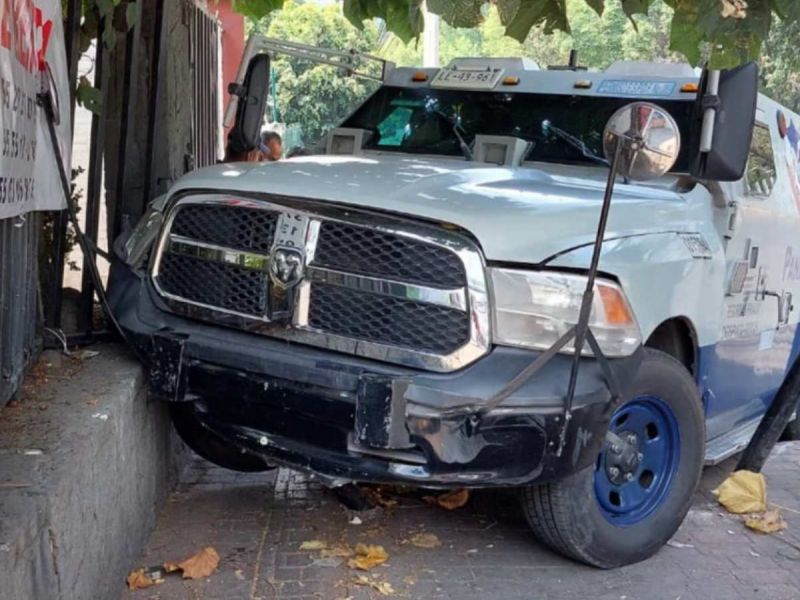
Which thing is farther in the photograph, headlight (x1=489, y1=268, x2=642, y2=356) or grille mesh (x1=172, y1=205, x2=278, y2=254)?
grille mesh (x1=172, y1=205, x2=278, y2=254)

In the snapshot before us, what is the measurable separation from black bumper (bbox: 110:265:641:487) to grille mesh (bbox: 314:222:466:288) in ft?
1.08

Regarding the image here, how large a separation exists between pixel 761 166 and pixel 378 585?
10.0ft

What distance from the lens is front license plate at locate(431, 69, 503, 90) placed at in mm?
5316

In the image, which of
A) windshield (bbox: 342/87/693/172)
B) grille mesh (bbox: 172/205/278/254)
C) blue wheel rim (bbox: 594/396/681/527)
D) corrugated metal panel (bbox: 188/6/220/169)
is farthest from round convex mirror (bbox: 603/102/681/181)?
corrugated metal panel (bbox: 188/6/220/169)

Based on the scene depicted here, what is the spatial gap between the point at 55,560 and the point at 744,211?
356cm

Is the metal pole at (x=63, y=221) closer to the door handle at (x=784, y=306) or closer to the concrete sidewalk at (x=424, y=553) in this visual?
the concrete sidewalk at (x=424, y=553)

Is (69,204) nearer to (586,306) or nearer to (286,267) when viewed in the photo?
(286,267)

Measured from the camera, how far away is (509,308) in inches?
138

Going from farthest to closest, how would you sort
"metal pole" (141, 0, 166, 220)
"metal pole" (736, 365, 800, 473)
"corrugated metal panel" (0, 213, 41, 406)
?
"metal pole" (736, 365, 800, 473) → "metal pole" (141, 0, 166, 220) → "corrugated metal panel" (0, 213, 41, 406)

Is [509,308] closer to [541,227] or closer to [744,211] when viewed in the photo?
[541,227]

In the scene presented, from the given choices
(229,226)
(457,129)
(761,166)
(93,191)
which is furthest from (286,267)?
(761,166)

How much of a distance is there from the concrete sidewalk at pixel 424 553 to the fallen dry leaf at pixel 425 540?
35 mm

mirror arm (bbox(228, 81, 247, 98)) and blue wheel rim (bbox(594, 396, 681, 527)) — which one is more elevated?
mirror arm (bbox(228, 81, 247, 98))

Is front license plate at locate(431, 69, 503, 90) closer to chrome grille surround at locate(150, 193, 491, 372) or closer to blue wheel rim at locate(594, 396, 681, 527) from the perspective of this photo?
chrome grille surround at locate(150, 193, 491, 372)
